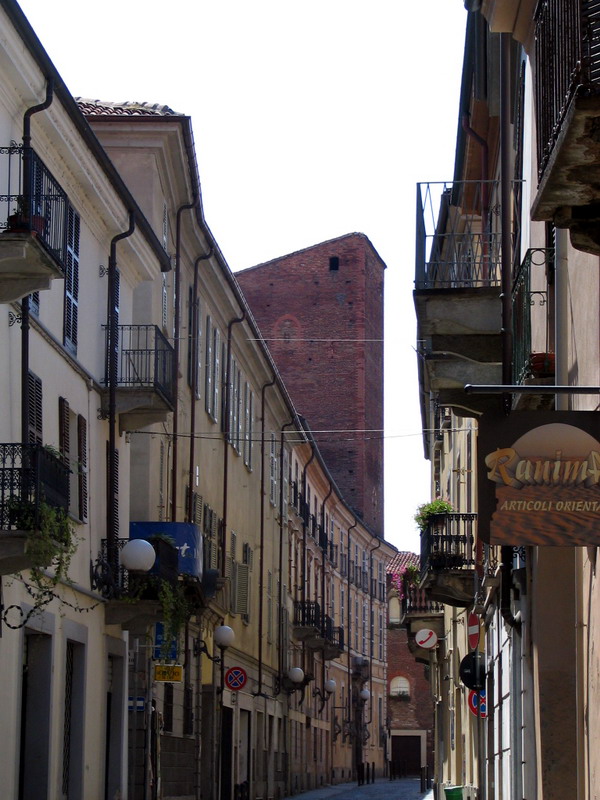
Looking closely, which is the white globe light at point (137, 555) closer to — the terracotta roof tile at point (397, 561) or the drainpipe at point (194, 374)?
the drainpipe at point (194, 374)

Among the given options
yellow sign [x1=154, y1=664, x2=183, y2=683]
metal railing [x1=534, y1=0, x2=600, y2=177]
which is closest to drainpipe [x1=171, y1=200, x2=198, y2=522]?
yellow sign [x1=154, y1=664, x2=183, y2=683]

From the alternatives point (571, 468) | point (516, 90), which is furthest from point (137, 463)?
point (571, 468)

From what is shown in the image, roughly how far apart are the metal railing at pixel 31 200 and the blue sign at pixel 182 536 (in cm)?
763

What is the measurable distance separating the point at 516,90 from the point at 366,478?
53.9 m

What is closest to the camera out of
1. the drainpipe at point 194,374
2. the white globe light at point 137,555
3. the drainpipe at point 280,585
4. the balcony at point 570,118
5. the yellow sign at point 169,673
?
the balcony at point 570,118

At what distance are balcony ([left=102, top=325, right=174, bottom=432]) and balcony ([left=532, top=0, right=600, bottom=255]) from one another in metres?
14.3

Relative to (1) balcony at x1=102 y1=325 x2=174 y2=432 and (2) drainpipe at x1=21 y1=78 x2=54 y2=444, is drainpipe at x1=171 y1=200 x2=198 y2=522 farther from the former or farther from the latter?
(2) drainpipe at x1=21 y1=78 x2=54 y2=444

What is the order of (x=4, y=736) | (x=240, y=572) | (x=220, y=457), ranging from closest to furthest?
(x=4, y=736), (x=220, y=457), (x=240, y=572)

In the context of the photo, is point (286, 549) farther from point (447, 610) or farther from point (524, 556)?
point (524, 556)

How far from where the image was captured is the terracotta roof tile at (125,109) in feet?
88.0

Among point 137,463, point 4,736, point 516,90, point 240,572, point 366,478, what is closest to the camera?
point 516,90

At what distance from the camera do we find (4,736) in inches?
660

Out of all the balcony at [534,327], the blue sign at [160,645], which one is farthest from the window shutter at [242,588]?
the balcony at [534,327]

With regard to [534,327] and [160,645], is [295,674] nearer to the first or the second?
[160,645]
